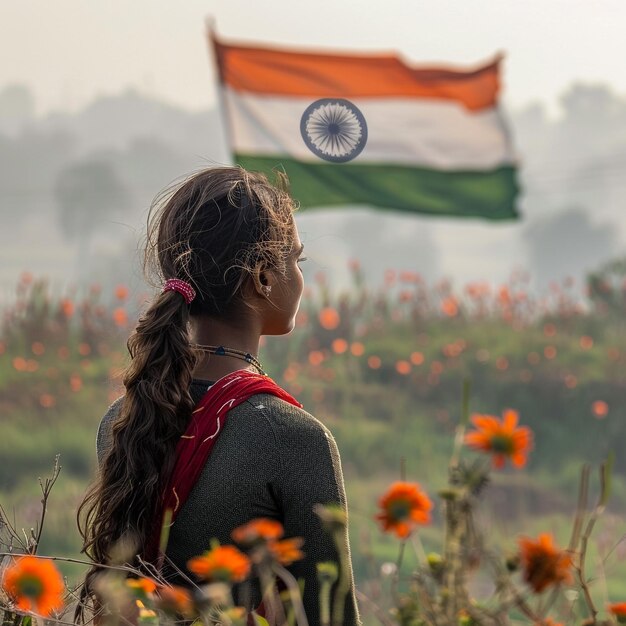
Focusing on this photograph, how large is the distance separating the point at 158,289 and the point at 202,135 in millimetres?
76667

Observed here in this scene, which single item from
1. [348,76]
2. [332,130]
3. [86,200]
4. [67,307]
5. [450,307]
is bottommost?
[450,307]

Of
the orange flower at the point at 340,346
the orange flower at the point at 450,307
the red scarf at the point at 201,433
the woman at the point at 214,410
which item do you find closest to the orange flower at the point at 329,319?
the orange flower at the point at 340,346

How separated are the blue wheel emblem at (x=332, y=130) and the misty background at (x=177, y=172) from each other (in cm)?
5019

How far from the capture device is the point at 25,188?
7175cm

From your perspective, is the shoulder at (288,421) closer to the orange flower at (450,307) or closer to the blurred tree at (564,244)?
the orange flower at (450,307)

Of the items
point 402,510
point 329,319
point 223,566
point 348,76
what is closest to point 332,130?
point 402,510

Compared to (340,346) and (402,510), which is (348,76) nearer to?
(340,346)

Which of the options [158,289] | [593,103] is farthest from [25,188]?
[158,289]

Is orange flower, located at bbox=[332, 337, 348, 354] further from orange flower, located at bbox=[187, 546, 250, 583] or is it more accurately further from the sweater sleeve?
orange flower, located at bbox=[187, 546, 250, 583]

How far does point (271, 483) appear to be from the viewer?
144 centimetres

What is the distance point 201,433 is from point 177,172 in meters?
58.1

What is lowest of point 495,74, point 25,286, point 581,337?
point 581,337

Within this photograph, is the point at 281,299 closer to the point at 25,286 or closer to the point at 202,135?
the point at 25,286

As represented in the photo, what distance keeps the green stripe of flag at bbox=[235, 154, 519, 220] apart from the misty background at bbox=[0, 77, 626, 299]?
43.5 m
